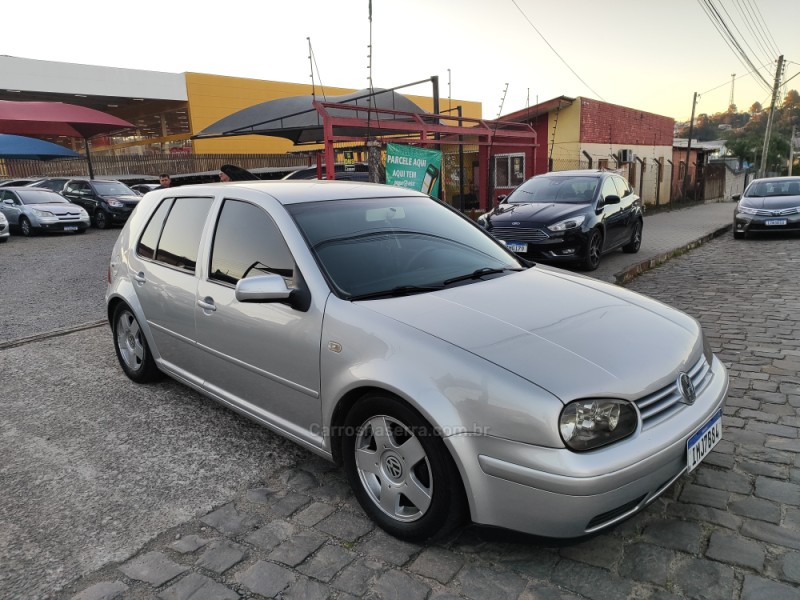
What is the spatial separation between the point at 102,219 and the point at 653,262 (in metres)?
15.9

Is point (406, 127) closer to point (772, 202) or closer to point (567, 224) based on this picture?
point (567, 224)

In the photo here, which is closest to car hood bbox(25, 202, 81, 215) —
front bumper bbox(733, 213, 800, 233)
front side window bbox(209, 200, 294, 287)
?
front side window bbox(209, 200, 294, 287)

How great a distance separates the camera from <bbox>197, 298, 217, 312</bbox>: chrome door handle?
3414 millimetres

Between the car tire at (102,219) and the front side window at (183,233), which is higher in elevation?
the front side window at (183,233)

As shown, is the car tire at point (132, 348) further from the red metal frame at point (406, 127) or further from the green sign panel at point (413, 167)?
the green sign panel at point (413, 167)

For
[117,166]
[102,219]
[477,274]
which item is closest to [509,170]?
[102,219]

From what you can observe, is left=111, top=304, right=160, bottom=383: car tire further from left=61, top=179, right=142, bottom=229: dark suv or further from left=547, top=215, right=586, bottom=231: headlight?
left=61, top=179, right=142, bottom=229: dark suv

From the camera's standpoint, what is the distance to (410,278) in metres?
3.09

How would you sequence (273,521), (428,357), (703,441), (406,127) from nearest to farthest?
(428,357)
(703,441)
(273,521)
(406,127)

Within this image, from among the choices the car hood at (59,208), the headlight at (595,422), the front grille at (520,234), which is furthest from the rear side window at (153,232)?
the car hood at (59,208)

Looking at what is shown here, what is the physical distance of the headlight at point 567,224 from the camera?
859 cm

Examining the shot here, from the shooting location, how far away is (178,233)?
13.0 ft

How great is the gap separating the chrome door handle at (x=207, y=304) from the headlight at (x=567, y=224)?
6290mm

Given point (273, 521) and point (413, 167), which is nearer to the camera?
point (273, 521)
